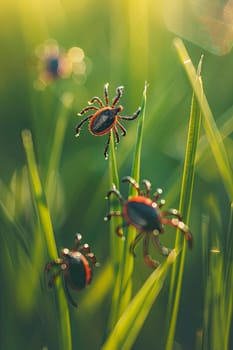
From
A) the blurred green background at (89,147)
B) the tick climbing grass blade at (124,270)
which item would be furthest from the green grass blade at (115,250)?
the blurred green background at (89,147)

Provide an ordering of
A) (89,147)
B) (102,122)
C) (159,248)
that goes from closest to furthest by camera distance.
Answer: (159,248) < (102,122) < (89,147)

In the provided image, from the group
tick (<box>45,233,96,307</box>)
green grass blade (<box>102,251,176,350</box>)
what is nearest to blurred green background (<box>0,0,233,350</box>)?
tick (<box>45,233,96,307</box>)

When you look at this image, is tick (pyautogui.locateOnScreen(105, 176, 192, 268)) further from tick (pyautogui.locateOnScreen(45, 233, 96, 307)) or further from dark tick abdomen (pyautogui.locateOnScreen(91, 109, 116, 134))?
dark tick abdomen (pyautogui.locateOnScreen(91, 109, 116, 134))

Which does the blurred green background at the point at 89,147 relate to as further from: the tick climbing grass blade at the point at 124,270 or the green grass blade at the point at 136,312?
the green grass blade at the point at 136,312

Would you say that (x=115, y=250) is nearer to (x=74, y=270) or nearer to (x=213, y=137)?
(x=74, y=270)

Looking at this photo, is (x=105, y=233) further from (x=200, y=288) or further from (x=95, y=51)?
(x=95, y=51)

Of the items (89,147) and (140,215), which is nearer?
(140,215)

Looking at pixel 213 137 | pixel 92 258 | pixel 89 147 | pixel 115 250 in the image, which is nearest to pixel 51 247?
pixel 115 250

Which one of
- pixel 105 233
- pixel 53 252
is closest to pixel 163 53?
pixel 105 233
